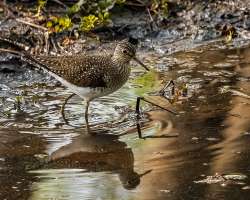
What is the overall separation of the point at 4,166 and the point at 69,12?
4.59 m

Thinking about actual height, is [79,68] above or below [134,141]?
above

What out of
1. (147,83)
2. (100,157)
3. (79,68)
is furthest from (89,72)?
(100,157)

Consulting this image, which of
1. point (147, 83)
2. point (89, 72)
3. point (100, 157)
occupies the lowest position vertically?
point (100, 157)

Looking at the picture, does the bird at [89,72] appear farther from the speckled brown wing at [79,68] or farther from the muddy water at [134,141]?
the muddy water at [134,141]

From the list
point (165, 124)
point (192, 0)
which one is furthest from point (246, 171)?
point (192, 0)

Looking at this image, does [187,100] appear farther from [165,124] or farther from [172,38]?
[172,38]

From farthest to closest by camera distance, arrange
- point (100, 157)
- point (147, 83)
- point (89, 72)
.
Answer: point (147, 83) < point (89, 72) < point (100, 157)

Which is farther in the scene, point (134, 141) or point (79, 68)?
point (79, 68)

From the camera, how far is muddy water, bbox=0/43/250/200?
230 inches

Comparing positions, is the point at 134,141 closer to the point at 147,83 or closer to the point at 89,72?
the point at 89,72

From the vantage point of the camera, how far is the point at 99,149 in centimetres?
692

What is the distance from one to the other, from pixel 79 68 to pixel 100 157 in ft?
5.16

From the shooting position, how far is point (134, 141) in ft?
22.9

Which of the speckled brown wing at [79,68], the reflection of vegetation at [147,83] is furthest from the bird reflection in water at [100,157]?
the reflection of vegetation at [147,83]
